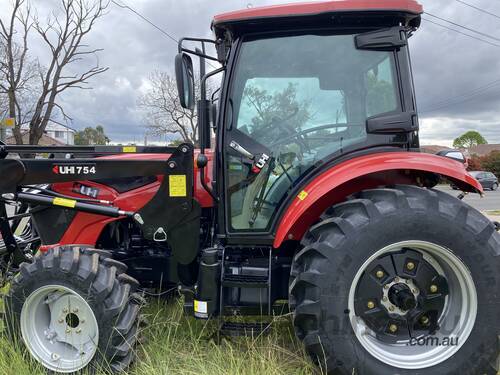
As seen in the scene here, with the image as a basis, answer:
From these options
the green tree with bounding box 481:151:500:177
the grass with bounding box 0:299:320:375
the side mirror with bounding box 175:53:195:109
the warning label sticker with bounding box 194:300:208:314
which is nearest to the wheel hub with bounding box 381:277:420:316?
the grass with bounding box 0:299:320:375

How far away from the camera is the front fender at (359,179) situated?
239 centimetres

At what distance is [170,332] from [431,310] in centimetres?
174

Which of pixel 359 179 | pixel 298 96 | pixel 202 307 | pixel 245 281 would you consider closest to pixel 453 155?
pixel 359 179

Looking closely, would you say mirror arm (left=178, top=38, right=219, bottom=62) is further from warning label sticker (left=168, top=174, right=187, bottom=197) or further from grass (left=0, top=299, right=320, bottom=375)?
grass (left=0, top=299, right=320, bottom=375)

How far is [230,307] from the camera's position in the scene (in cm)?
270

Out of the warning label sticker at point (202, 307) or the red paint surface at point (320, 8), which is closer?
the red paint surface at point (320, 8)

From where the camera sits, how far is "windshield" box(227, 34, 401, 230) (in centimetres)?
262

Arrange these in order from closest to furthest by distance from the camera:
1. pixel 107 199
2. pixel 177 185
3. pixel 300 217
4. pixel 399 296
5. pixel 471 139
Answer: pixel 399 296
pixel 300 217
pixel 177 185
pixel 107 199
pixel 471 139

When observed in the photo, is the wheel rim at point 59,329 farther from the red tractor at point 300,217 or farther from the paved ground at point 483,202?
the paved ground at point 483,202

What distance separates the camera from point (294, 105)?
2699 mm

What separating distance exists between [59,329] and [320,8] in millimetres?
2553

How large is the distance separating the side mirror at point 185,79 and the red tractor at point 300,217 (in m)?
0.01

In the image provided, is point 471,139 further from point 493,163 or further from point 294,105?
point 294,105

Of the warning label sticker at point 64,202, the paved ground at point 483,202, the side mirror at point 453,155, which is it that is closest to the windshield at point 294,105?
the side mirror at point 453,155
